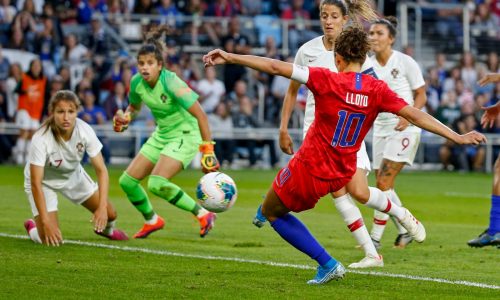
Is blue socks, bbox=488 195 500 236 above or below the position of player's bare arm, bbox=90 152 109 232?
below

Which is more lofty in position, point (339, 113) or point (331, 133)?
point (339, 113)

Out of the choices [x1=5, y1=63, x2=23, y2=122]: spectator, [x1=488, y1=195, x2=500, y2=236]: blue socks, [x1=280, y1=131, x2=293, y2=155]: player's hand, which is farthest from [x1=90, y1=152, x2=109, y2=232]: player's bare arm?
[x1=5, y1=63, x2=23, y2=122]: spectator

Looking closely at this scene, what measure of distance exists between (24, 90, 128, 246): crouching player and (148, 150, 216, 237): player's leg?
639 mm

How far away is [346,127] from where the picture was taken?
8.56 meters

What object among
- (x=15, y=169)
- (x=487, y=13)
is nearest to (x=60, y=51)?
(x=15, y=169)

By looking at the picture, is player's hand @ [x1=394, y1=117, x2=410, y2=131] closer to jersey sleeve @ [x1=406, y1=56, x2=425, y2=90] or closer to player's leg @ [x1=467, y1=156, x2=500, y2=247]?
jersey sleeve @ [x1=406, y1=56, x2=425, y2=90]

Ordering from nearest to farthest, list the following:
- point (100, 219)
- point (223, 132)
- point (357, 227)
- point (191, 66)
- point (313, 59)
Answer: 1. point (357, 227)
2. point (100, 219)
3. point (313, 59)
4. point (223, 132)
5. point (191, 66)

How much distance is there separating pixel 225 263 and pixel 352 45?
253 centimetres

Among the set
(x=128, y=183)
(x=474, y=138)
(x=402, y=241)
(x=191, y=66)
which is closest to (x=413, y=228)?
(x=402, y=241)

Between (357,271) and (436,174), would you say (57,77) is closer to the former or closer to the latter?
(436,174)

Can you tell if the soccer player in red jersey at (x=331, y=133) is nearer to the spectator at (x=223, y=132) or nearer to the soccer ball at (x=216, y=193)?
the soccer ball at (x=216, y=193)

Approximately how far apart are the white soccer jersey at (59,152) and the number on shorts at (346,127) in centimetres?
350

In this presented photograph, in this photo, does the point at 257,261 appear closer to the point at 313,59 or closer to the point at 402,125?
the point at 313,59

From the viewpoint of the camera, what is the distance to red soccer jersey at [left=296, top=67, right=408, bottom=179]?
8469 mm
